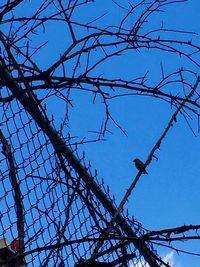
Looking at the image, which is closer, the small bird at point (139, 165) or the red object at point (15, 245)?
the red object at point (15, 245)

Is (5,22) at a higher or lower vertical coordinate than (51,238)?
higher

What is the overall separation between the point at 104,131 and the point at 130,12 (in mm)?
478

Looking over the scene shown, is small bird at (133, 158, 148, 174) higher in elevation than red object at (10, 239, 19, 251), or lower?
higher

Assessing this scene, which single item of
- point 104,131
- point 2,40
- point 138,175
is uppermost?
point 2,40

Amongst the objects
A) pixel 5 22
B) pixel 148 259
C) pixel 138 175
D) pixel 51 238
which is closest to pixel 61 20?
pixel 5 22

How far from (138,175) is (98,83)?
0.37 m

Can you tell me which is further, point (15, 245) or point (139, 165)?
point (139, 165)

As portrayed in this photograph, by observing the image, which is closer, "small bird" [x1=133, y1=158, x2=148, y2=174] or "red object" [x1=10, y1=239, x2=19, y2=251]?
"red object" [x1=10, y1=239, x2=19, y2=251]

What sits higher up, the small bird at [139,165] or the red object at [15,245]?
the small bird at [139,165]

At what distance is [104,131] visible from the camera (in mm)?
2059

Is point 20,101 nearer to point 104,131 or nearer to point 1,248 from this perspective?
point 104,131

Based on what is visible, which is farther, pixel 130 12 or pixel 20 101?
pixel 130 12

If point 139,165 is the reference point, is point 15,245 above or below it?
below

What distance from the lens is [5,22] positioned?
2084mm
